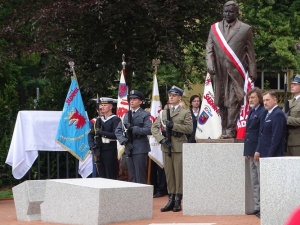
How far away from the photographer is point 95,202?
1398cm

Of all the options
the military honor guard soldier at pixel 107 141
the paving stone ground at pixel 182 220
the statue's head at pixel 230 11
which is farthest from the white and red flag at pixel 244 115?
the military honor guard soldier at pixel 107 141

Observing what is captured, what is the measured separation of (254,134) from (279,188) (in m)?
2.45

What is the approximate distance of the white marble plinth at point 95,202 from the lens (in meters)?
14.0

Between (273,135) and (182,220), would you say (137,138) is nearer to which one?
(182,220)

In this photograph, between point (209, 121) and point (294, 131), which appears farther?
point (209, 121)

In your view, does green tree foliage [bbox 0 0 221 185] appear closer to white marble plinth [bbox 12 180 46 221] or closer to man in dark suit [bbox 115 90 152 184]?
man in dark suit [bbox 115 90 152 184]

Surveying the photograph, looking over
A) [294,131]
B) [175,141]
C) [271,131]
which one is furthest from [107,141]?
[271,131]

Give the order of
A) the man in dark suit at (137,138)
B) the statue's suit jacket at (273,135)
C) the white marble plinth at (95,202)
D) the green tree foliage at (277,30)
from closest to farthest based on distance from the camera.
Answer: the statue's suit jacket at (273,135) < the white marble plinth at (95,202) < the man in dark suit at (137,138) < the green tree foliage at (277,30)

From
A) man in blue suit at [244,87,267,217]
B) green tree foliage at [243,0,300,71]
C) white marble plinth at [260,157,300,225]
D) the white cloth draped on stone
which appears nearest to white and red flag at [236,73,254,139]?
A: man in blue suit at [244,87,267,217]

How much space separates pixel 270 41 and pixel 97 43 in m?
14.8

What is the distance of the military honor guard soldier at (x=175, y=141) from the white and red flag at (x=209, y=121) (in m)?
0.37

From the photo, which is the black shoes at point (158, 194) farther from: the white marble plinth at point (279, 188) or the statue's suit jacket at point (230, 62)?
the white marble plinth at point (279, 188)

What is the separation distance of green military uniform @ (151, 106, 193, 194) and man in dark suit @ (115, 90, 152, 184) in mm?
760

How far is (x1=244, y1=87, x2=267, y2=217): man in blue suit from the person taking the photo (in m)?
14.2
